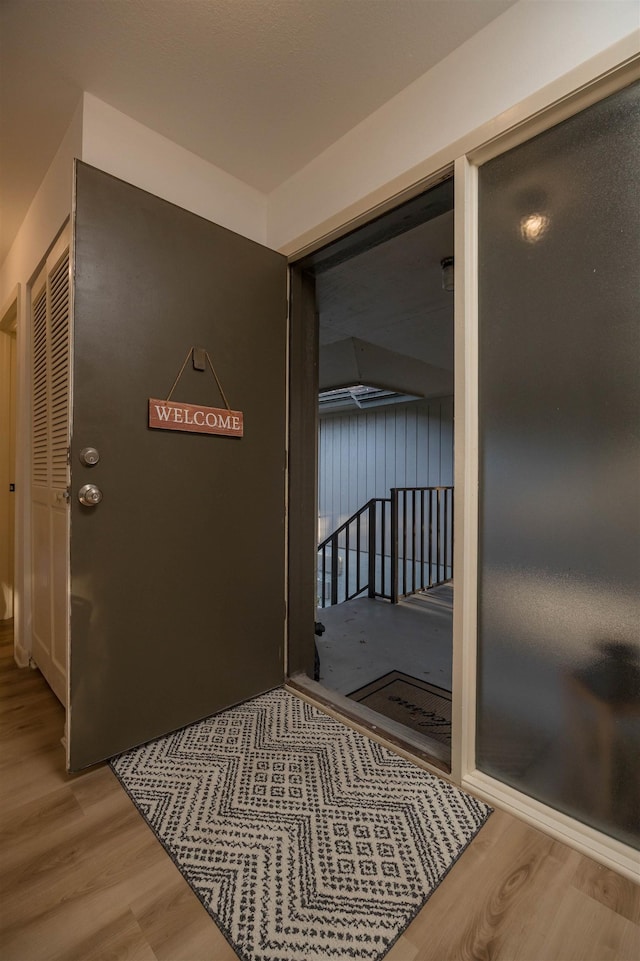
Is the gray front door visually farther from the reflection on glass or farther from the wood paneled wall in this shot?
the wood paneled wall

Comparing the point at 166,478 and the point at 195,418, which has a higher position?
the point at 195,418

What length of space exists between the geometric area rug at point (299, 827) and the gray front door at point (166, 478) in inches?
9.8

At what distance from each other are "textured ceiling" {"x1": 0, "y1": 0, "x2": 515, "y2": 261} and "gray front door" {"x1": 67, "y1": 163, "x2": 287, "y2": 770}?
1.35ft

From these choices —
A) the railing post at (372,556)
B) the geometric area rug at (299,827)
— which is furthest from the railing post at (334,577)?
the geometric area rug at (299,827)

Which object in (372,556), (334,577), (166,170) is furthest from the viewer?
(334,577)

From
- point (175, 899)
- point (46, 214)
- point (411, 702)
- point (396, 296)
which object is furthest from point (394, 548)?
point (46, 214)

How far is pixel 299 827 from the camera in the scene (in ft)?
4.15

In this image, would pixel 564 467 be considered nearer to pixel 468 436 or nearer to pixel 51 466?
pixel 468 436

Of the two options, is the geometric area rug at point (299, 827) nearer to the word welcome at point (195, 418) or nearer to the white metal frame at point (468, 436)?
the white metal frame at point (468, 436)

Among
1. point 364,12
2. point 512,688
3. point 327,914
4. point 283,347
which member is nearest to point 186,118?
point 364,12

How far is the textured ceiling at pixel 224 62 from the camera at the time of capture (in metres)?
1.35

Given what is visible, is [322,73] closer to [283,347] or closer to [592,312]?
[283,347]

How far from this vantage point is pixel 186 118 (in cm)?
174

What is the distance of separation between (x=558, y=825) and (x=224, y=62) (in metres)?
2.73
